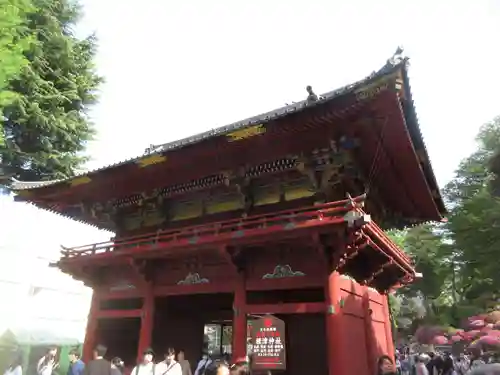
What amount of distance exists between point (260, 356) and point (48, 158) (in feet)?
47.1

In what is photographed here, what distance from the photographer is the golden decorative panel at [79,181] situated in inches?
443

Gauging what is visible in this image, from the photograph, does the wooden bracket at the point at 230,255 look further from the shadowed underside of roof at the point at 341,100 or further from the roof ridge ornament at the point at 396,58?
the roof ridge ornament at the point at 396,58

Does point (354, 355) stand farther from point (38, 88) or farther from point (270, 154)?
point (38, 88)

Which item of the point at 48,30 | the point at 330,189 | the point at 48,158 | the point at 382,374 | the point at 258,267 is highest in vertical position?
the point at 48,30

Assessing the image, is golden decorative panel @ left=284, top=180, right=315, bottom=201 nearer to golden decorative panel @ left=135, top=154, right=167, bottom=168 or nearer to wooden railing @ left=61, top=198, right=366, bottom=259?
wooden railing @ left=61, top=198, right=366, bottom=259

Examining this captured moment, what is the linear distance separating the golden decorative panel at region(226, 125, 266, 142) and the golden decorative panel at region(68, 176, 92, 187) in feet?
16.1

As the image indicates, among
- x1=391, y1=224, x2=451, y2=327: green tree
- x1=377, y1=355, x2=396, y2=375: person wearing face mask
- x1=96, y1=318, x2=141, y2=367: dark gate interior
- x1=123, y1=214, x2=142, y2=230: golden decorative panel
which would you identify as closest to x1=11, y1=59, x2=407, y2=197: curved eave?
x1=123, y1=214, x2=142, y2=230: golden decorative panel

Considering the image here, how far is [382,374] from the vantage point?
482 cm

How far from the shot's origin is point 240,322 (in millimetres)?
9281

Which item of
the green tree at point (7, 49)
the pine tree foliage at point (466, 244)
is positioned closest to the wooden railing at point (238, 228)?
the green tree at point (7, 49)

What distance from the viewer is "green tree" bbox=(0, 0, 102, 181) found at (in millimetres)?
16562

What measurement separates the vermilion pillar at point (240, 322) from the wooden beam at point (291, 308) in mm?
243

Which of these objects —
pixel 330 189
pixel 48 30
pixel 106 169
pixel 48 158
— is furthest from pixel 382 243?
pixel 48 30

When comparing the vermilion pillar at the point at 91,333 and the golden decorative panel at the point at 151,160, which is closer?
the golden decorative panel at the point at 151,160
